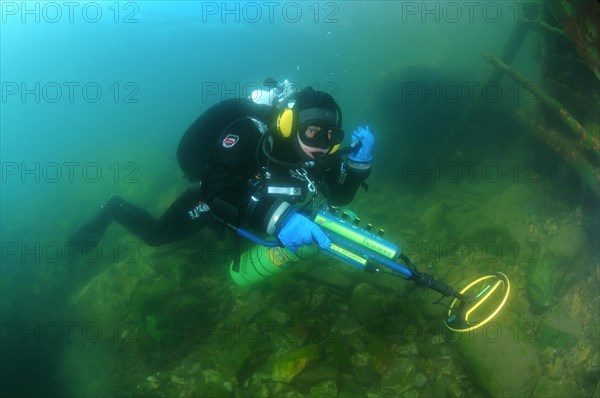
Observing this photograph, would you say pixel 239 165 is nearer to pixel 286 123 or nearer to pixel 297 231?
pixel 286 123

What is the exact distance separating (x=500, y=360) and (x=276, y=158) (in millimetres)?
4057

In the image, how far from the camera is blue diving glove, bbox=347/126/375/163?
448 cm

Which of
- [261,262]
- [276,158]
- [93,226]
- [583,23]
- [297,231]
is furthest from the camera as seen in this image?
[93,226]

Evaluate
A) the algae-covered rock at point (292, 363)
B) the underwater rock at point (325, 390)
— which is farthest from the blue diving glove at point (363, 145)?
the underwater rock at point (325, 390)

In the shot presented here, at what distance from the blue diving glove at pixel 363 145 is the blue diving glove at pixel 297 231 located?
4.17ft

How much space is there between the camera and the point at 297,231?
3727mm

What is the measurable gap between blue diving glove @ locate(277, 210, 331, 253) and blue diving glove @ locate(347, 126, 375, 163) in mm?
1271

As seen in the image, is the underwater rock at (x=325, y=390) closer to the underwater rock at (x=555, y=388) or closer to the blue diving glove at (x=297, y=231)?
the blue diving glove at (x=297, y=231)

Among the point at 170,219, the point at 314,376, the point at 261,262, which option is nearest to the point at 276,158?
the point at 261,262

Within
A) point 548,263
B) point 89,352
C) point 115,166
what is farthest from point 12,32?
point 548,263

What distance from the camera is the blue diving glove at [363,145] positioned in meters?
4.48

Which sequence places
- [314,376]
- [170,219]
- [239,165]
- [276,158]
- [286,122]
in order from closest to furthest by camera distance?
1. [286,122]
2. [276,158]
3. [239,165]
4. [314,376]
5. [170,219]

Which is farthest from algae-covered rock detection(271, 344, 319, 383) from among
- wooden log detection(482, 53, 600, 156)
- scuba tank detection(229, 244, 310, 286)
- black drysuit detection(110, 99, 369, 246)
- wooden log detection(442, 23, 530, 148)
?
wooden log detection(442, 23, 530, 148)

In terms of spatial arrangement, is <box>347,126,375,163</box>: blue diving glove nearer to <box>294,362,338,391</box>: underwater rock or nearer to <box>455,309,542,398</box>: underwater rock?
<box>455,309,542,398</box>: underwater rock
